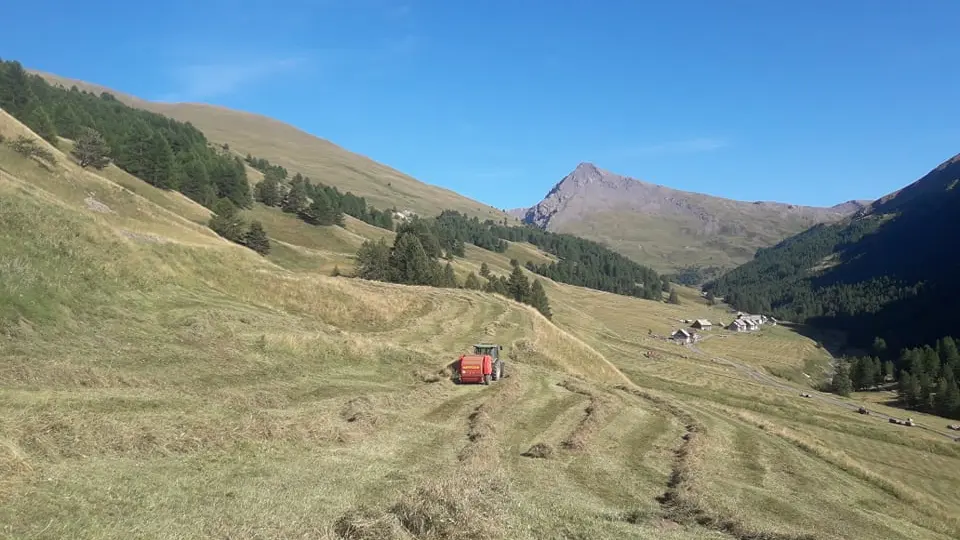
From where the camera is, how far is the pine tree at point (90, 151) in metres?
120

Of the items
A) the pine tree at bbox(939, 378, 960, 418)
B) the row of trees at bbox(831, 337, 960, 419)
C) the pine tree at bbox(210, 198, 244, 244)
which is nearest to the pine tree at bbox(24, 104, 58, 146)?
the pine tree at bbox(210, 198, 244, 244)

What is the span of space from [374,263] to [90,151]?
66.2 meters

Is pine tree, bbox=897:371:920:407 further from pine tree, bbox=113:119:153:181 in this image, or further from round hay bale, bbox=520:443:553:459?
pine tree, bbox=113:119:153:181

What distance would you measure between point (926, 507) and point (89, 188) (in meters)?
108

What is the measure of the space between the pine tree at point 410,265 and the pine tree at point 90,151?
6845 cm

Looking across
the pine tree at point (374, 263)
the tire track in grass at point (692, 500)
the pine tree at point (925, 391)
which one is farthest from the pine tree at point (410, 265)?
the pine tree at point (925, 391)

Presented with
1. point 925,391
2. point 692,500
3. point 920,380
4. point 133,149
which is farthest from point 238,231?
point 920,380

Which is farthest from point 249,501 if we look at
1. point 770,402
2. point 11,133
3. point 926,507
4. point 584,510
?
point 11,133

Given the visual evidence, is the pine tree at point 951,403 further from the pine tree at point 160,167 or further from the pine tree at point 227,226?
the pine tree at point 160,167

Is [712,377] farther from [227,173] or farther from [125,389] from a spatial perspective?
[227,173]

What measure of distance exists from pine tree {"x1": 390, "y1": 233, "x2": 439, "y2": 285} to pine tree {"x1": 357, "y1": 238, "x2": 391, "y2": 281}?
5.55 ft

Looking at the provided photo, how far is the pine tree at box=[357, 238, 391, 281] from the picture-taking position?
11012cm

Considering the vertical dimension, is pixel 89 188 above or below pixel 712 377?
above

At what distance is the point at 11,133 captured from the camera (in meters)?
91.1
